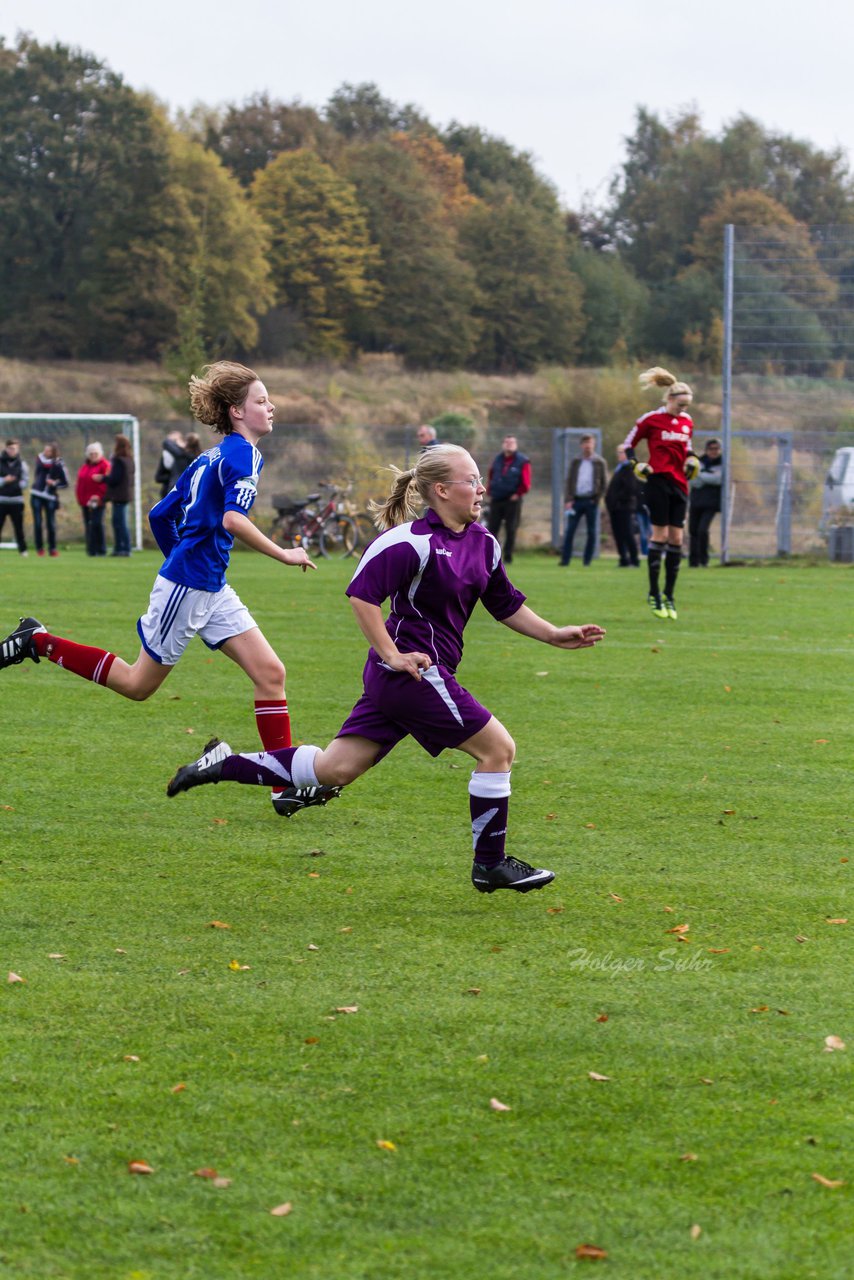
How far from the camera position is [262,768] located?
593 centimetres

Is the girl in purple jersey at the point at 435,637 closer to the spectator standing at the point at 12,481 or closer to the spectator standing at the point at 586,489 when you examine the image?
the spectator standing at the point at 586,489

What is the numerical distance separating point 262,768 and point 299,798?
325mm

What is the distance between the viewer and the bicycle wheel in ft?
89.9

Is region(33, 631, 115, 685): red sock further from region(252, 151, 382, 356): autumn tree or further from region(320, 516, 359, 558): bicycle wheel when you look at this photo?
region(252, 151, 382, 356): autumn tree

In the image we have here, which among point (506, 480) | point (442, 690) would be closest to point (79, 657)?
point (442, 690)

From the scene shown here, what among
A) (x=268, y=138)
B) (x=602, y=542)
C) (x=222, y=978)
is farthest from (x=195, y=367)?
(x=222, y=978)

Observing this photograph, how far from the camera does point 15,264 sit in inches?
2667

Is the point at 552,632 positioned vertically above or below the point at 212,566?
below

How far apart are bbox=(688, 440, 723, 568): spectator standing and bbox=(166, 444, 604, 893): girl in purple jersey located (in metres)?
18.2

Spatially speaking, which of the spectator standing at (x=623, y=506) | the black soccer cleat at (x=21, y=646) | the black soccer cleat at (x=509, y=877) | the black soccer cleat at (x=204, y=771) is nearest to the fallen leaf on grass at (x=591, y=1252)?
the black soccer cleat at (x=509, y=877)

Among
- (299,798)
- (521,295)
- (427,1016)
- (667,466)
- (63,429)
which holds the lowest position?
(427,1016)

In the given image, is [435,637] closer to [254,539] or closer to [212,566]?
[254,539]

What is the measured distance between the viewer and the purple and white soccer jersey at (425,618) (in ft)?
17.2

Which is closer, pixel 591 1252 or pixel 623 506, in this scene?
pixel 591 1252
